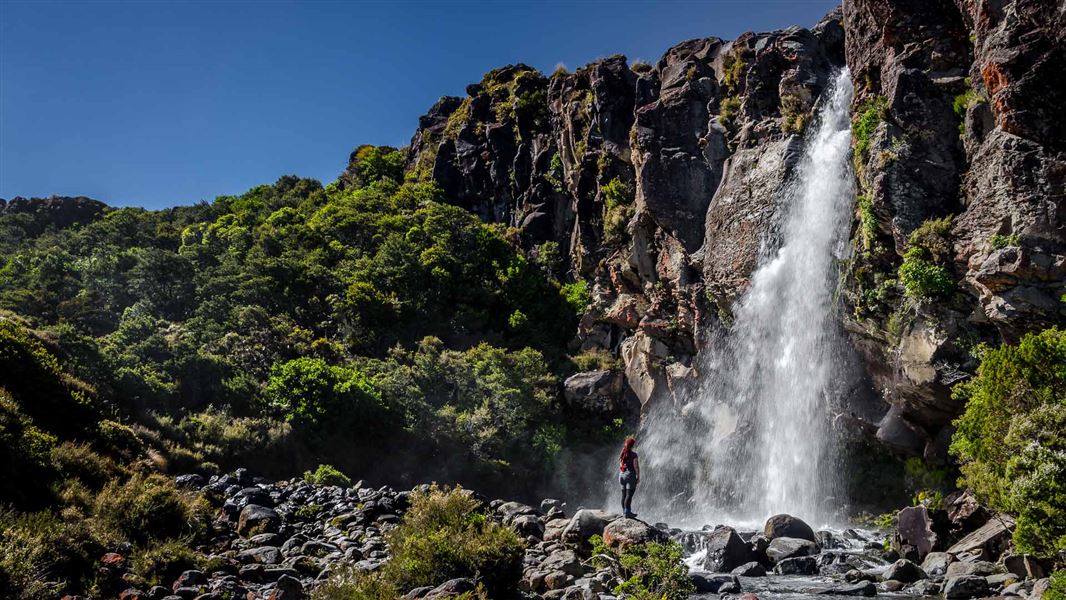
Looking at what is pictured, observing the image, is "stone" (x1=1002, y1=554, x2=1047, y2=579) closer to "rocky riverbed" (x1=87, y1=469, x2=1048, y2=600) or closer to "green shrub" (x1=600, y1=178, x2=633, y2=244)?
"rocky riverbed" (x1=87, y1=469, x2=1048, y2=600)

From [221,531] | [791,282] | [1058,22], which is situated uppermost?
[1058,22]

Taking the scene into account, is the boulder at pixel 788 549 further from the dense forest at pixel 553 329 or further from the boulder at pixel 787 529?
the boulder at pixel 787 529

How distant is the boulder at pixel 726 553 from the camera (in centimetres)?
1628

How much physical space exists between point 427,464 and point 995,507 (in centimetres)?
2582

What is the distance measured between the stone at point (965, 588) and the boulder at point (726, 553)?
4.47 metres

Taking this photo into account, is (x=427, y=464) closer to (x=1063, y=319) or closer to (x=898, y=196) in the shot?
(x=898, y=196)

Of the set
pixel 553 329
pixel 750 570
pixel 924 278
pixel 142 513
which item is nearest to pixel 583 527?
pixel 750 570

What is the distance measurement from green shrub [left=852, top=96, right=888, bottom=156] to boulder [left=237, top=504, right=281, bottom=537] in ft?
80.3

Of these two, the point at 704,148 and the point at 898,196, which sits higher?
the point at 704,148

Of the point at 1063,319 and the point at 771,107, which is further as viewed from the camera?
the point at 771,107

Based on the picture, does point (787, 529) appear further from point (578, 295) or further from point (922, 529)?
point (578, 295)

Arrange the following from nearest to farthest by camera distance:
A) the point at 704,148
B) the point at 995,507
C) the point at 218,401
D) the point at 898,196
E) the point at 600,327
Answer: the point at 995,507, the point at 898,196, the point at 218,401, the point at 704,148, the point at 600,327

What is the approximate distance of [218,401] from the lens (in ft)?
109

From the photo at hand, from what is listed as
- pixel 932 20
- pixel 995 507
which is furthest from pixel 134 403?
pixel 932 20
